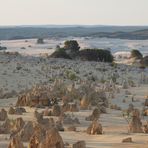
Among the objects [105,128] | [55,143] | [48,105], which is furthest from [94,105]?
[55,143]

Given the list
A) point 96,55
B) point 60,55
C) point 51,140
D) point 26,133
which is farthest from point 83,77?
point 51,140

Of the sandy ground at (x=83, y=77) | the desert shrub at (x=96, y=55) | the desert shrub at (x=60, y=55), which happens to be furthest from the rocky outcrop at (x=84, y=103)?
the desert shrub at (x=96, y=55)

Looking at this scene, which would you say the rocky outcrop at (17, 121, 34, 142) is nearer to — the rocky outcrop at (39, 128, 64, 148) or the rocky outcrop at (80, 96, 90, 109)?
the rocky outcrop at (39, 128, 64, 148)

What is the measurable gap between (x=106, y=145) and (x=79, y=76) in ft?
Result: 50.5

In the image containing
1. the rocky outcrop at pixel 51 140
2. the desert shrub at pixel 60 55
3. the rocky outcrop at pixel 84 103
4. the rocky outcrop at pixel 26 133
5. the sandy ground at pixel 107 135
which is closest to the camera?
the rocky outcrop at pixel 51 140

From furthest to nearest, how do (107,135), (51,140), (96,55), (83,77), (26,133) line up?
(96,55) < (83,77) < (107,135) < (26,133) < (51,140)

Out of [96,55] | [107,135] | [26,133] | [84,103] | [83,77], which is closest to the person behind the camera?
[26,133]

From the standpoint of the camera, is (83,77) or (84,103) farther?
(83,77)

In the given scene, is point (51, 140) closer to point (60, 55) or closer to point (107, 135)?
point (107, 135)

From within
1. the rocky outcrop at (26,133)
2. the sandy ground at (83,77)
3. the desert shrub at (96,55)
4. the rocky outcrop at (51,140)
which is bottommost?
the desert shrub at (96,55)

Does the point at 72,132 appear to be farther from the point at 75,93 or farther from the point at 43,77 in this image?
the point at 43,77

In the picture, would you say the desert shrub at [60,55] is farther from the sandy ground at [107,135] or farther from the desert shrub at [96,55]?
the sandy ground at [107,135]

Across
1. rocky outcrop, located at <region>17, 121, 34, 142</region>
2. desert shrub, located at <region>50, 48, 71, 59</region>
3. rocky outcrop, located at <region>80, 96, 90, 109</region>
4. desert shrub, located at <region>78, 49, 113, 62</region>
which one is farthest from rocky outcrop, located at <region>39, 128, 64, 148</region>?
desert shrub, located at <region>78, 49, 113, 62</region>

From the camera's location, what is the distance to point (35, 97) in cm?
1341
